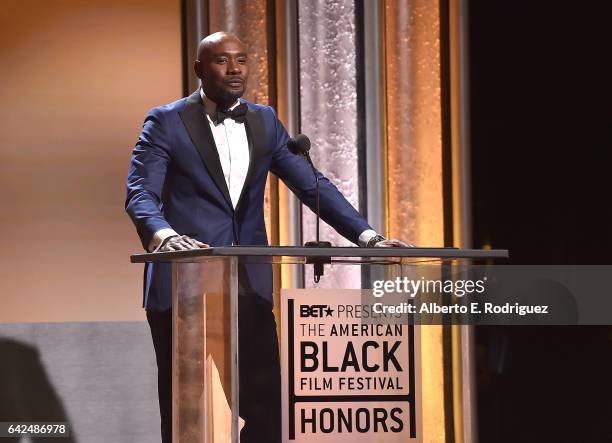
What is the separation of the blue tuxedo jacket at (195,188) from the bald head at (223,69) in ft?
0.24

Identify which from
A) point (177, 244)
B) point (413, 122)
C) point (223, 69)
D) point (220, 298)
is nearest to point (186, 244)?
point (177, 244)

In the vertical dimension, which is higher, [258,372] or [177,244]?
[177,244]

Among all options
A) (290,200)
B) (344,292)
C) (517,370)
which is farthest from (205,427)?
(517,370)

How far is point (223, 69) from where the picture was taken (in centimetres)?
271

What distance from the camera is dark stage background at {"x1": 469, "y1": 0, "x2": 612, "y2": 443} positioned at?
424cm

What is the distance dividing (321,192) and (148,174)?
1.51 feet

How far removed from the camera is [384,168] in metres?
4.25

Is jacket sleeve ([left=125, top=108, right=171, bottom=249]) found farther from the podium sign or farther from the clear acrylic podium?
the podium sign

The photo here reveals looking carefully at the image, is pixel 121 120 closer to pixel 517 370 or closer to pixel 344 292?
pixel 517 370

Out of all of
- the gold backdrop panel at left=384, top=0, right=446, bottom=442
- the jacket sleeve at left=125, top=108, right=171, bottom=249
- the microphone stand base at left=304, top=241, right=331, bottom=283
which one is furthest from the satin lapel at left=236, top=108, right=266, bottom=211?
the gold backdrop panel at left=384, top=0, right=446, bottom=442

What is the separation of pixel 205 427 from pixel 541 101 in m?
2.60

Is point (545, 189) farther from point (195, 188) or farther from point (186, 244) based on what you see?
point (186, 244)

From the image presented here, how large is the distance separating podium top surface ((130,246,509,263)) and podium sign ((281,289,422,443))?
10 cm

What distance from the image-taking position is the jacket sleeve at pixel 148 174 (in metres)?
2.53
